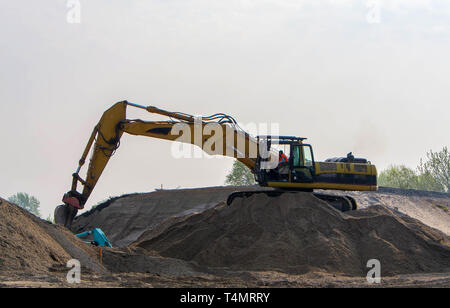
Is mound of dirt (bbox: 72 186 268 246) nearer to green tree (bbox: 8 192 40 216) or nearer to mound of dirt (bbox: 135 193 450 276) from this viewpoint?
mound of dirt (bbox: 135 193 450 276)

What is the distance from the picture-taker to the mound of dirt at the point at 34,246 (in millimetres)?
11375

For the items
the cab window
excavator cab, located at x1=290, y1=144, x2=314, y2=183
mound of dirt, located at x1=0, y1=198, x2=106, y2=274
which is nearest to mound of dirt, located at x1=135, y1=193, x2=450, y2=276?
excavator cab, located at x1=290, y1=144, x2=314, y2=183

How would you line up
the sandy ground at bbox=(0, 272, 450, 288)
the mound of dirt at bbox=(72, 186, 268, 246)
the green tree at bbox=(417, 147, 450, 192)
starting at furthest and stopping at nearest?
1. the green tree at bbox=(417, 147, 450, 192)
2. the mound of dirt at bbox=(72, 186, 268, 246)
3. the sandy ground at bbox=(0, 272, 450, 288)

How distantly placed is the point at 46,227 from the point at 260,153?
22.1 ft

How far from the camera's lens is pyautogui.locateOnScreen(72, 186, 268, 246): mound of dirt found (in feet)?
85.0

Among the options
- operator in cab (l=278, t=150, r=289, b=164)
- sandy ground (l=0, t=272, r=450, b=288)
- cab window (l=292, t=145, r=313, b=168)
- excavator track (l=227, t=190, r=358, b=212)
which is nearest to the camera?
sandy ground (l=0, t=272, r=450, b=288)

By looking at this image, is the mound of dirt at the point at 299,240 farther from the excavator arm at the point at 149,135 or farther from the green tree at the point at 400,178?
the green tree at the point at 400,178

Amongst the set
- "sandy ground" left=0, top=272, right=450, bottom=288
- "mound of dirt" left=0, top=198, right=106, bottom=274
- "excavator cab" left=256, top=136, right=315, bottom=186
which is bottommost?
"sandy ground" left=0, top=272, right=450, bottom=288

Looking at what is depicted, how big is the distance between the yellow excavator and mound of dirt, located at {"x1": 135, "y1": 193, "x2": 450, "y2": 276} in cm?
64

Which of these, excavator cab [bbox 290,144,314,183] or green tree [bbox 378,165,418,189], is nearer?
excavator cab [bbox 290,144,314,183]

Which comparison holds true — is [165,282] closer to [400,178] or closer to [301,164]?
[301,164]

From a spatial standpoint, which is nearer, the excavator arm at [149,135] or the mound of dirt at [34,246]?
the mound of dirt at [34,246]

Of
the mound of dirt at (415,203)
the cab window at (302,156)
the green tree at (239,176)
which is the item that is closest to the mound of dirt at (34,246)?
the cab window at (302,156)
